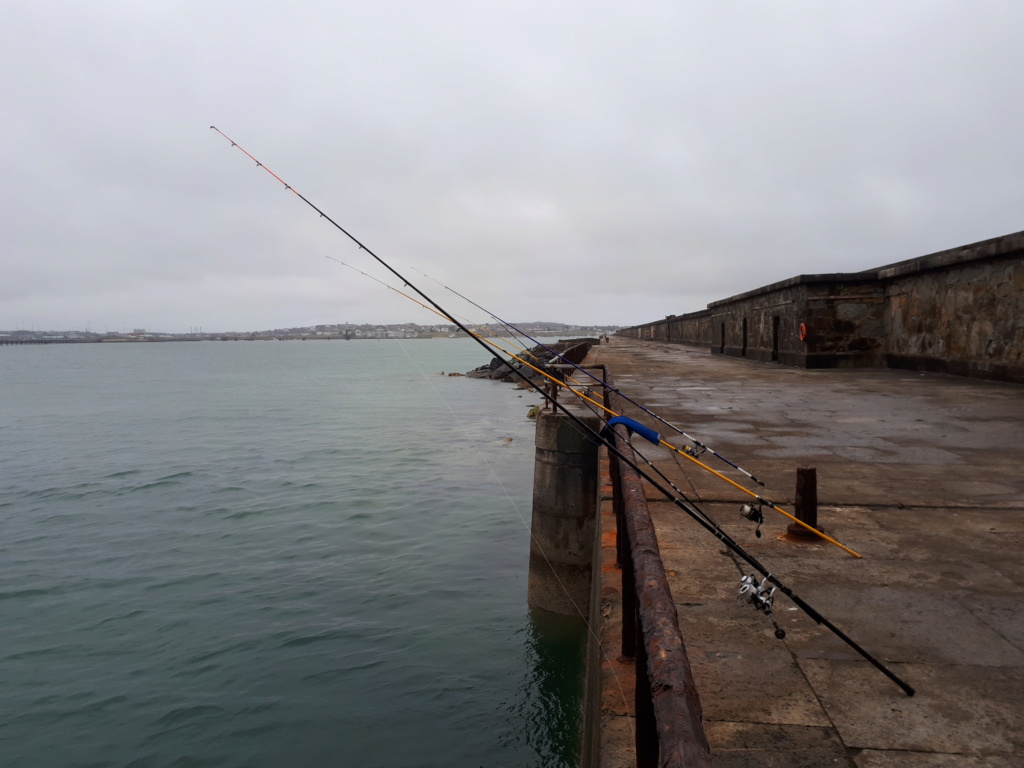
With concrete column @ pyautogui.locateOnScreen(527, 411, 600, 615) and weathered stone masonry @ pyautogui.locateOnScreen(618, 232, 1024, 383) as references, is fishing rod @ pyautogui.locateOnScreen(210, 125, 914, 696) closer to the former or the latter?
concrete column @ pyautogui.locateOnScreen(527, 411, 600, 615)

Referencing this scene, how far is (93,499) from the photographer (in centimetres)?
1598

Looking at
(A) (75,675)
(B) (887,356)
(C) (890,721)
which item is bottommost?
(A) (75,675)

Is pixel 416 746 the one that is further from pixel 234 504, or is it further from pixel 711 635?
pixel 234 504

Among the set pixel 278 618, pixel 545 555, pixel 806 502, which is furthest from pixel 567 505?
pixel 806 502

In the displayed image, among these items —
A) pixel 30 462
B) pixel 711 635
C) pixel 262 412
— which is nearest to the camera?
pixel 711 635

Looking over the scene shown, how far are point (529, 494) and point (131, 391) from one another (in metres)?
42.4

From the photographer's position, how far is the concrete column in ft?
27.3

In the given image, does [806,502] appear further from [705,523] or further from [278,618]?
[278,618]

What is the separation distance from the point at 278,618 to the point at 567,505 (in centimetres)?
419

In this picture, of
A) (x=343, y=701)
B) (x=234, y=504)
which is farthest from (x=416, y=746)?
Result: (x=234, y=504)

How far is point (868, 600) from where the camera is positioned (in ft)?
9.91

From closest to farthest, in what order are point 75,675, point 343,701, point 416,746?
point 416,746
point 343,701
point 75,675

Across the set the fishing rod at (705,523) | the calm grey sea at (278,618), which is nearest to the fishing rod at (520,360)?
the fishing rod at (705,523)

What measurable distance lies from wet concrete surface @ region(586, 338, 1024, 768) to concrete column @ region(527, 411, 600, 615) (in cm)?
201
